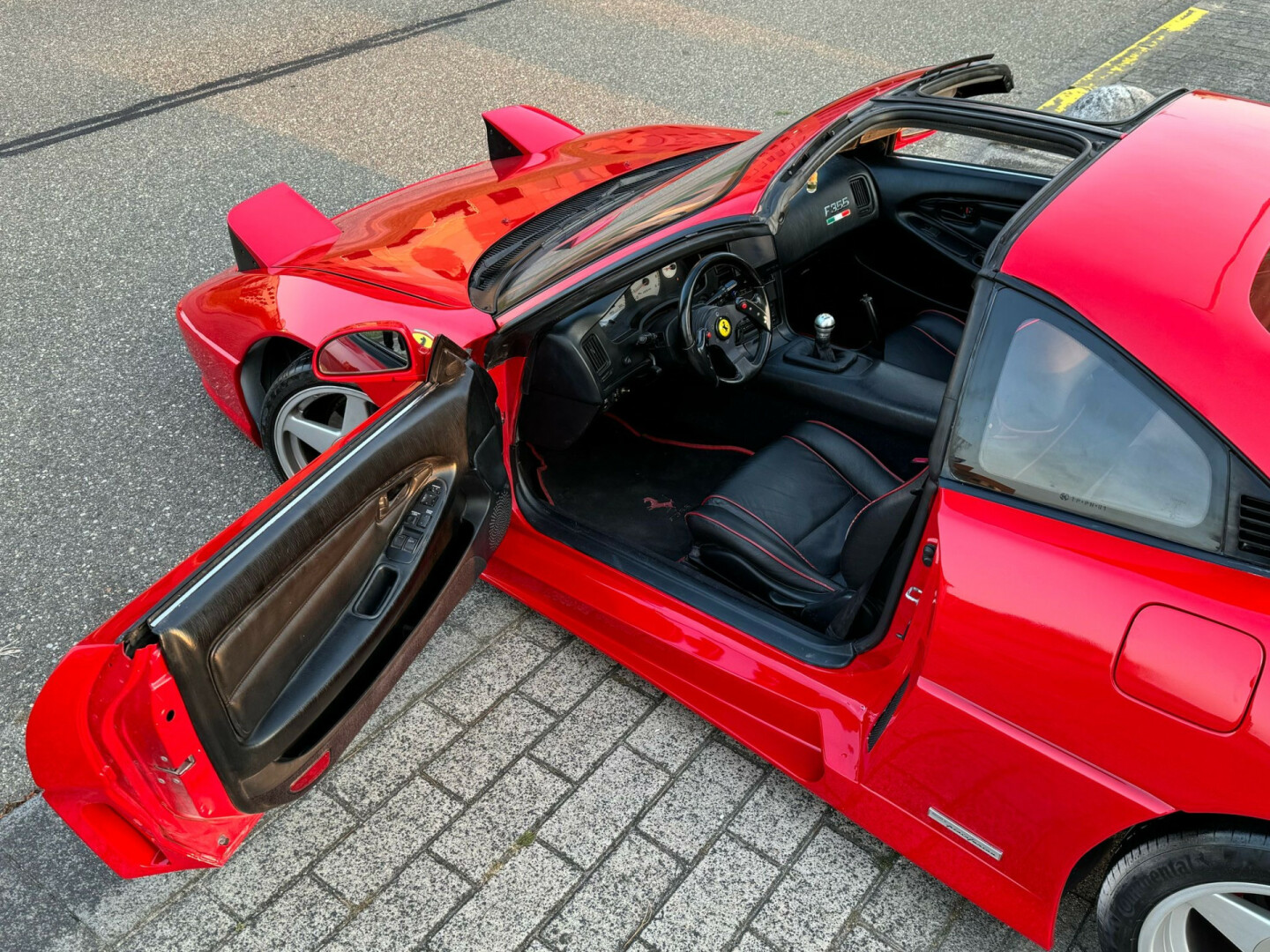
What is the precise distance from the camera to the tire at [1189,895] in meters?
1.87

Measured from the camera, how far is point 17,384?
4.34 metres

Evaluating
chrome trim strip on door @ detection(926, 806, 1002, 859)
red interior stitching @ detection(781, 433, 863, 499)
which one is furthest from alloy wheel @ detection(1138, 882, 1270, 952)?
red interior stitching @ detection(781, 433, 863, 499)

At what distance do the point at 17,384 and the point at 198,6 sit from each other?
16.7 feet

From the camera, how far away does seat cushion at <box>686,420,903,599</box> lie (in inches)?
112

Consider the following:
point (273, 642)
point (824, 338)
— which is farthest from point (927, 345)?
point (273, 642)

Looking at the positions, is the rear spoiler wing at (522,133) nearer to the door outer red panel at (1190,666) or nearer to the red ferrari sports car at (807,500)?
the red ferrari sports car at (807,500)

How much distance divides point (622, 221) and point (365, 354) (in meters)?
0.89

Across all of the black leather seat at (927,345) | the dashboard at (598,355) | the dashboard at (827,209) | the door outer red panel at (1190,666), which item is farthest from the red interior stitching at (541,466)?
the door outer red panel at (1190,666)

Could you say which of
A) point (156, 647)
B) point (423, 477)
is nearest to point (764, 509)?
point (423, 477)

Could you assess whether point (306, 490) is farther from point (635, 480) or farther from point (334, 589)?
point (635, 480)

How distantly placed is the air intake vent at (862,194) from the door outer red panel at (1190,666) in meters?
2.39

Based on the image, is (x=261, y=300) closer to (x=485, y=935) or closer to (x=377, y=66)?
(x=485, y=935)

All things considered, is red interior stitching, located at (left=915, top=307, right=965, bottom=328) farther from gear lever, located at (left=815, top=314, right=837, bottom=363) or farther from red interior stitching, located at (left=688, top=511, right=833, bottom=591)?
red interior stitching, located at (left=688, top=511, right=833, bottom=591)

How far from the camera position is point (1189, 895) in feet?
6.52
